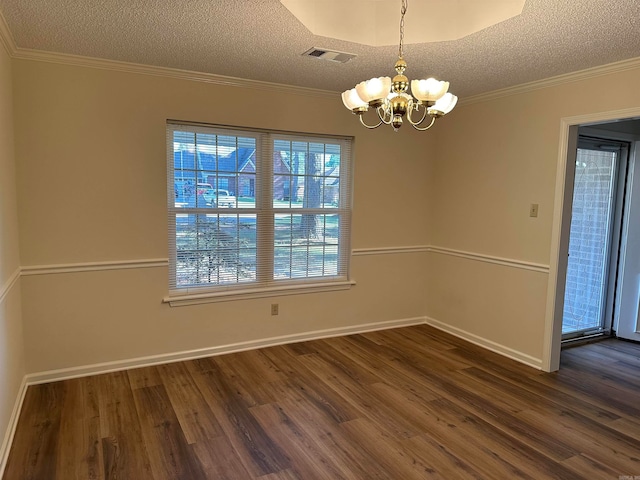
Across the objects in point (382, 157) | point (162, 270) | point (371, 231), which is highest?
point (382, 157)

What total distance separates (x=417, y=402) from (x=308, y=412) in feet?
2.51

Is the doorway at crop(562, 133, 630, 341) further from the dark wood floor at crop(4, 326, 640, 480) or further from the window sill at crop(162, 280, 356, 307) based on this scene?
the window sill at crop(162, 280, 356, 307)

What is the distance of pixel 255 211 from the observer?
12.5 ft

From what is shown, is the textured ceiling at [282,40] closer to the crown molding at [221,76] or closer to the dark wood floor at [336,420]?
the crown molding at [221,76]

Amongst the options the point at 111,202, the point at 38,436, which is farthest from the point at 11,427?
the point at 111,202

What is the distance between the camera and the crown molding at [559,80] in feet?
9.64

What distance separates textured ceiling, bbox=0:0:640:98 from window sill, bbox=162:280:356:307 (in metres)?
1.81

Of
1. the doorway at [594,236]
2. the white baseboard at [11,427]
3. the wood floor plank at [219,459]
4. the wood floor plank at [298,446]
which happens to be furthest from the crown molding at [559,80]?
the white baseboard at [11,427]

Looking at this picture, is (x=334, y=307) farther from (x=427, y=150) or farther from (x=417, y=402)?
(x=427, y=150)

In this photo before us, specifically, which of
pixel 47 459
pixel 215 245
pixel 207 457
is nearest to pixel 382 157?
pixel 215 245

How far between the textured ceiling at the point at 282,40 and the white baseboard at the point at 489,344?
7.57 ft

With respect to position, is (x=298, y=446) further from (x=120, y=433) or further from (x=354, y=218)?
(x=354, y=218)

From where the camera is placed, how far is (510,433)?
2.59m

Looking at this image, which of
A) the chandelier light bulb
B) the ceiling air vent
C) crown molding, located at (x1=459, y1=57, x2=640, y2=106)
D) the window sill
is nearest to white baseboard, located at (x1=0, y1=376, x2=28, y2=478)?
the window sill
